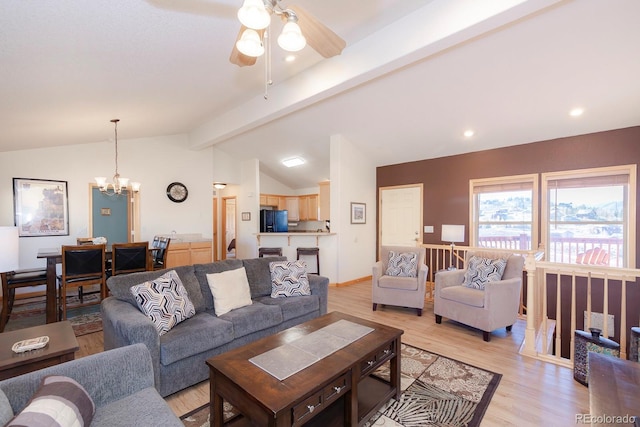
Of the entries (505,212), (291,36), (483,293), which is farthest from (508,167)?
(291,36)

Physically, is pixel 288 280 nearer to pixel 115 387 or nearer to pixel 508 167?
pixel 115 387

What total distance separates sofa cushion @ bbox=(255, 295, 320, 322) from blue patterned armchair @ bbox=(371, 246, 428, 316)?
1265mm

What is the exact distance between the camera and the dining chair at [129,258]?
3.79 m

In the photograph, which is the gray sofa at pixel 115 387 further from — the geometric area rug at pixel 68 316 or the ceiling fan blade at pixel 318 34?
the geometric area rug at pixel 68 316

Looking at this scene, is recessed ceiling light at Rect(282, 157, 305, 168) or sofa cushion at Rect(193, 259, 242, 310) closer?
sofa cushion at Rect(193, 259, 242, 310)

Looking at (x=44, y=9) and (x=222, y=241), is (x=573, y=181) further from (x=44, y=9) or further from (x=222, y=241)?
(x=222, y=241)

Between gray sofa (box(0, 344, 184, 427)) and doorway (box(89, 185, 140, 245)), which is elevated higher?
doorway (box(89, 185, 140, 245))

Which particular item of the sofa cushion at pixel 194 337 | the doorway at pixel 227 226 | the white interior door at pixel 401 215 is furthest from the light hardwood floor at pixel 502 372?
the doorway at pixel 227 226

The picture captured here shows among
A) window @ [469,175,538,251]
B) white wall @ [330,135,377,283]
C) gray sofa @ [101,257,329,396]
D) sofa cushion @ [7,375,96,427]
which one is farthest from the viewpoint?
white wall @ [330,135,377,283]

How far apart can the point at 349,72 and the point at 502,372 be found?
3324mm

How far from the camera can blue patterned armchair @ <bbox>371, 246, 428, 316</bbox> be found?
12.8 ft

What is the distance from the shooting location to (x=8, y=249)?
168cm

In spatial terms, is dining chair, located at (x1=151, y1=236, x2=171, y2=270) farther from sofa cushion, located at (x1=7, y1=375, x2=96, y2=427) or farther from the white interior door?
the white interior door

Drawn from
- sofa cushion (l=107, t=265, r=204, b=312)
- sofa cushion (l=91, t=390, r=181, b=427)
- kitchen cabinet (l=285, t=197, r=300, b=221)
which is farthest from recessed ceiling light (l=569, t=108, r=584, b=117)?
kitchen cabinet (l=285, t=197, r=300, b=221)
